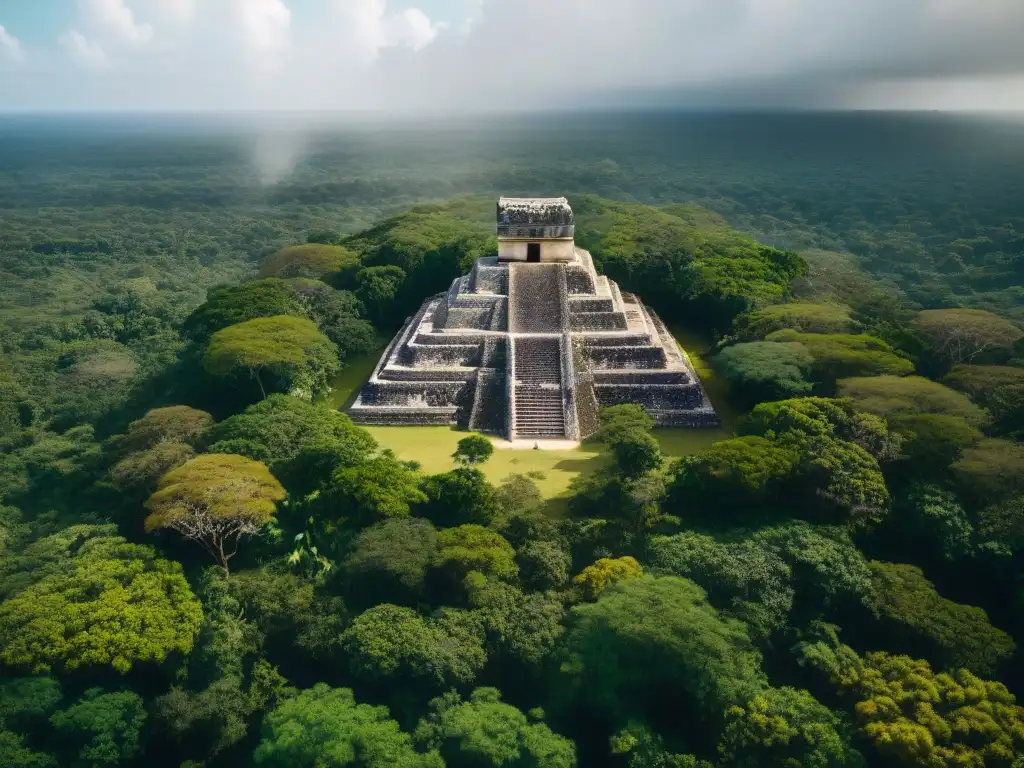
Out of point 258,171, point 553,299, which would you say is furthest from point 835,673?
point 258,171

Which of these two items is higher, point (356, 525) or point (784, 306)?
point (784, 306)

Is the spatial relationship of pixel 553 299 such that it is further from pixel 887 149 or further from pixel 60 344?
pixel 887 149

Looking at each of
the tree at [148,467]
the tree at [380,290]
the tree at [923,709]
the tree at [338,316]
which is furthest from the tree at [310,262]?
the tree at [923,709]

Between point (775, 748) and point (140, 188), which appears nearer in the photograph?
point (775, 748)

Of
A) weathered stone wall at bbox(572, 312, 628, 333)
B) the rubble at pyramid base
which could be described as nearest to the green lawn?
the rubble at pyramid base

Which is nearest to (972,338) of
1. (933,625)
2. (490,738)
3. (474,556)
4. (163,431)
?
(933,625)

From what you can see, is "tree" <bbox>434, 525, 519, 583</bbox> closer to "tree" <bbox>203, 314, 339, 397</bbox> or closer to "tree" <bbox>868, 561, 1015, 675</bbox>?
"tree" <bbox>868, 561, 1015, 675</bbox>
